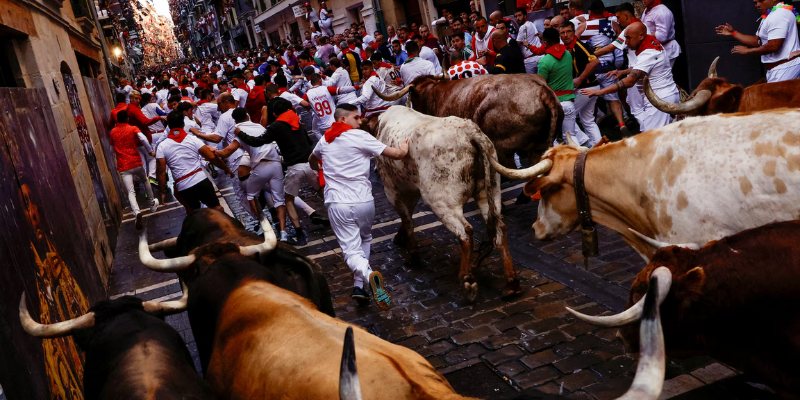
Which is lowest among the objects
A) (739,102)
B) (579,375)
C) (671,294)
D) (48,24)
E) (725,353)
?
(579,375)

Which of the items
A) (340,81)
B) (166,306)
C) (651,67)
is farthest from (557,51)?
(166,306)

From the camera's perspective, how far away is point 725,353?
3152mm

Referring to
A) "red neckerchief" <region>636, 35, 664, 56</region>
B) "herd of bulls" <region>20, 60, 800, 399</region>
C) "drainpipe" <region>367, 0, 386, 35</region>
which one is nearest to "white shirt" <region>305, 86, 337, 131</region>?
"red neckerchief" <region>636, 35, 664, 56</region>

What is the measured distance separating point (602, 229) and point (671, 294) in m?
4.72

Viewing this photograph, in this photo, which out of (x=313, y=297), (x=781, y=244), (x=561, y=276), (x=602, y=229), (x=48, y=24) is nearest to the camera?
(x=781, y=244)

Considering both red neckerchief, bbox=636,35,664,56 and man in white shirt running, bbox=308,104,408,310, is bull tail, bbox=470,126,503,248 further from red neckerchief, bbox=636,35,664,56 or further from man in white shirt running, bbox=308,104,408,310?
red neckerchief, bbox=636,35,664,56

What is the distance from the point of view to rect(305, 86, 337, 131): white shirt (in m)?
12.7

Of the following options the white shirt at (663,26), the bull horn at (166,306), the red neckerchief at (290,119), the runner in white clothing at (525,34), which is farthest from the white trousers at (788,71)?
the bull horn at (166,306)

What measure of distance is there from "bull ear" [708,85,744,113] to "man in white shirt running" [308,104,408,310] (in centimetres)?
294

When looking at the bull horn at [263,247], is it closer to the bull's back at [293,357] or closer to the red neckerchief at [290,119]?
the bull's back at [293,357]

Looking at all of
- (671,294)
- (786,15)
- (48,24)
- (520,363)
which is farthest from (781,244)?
(48,24)

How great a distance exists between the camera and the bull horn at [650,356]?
2.16 meters

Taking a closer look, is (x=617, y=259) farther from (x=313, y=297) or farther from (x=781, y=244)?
→ (x=781, y=244)

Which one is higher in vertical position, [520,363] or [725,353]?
[725,353]
